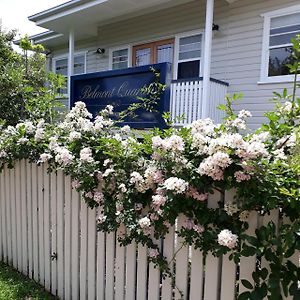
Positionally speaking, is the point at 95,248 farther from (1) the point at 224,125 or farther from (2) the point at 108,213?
(1) the point at 224,125

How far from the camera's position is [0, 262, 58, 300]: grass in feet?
9.95

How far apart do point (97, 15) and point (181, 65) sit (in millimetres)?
2497

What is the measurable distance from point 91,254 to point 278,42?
567 cm

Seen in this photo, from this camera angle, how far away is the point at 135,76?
22.2ft

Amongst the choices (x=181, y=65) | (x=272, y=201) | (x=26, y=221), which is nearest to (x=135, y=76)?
(x=181, y=65)

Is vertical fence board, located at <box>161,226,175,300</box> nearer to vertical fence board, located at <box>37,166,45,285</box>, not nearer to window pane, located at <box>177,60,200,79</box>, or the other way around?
vertical fence board, located at <box>37,166,45,285</box>

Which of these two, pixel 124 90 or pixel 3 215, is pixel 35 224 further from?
pixel 124 90

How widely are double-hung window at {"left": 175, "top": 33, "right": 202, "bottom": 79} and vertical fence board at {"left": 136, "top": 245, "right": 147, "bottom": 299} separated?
6103 mm

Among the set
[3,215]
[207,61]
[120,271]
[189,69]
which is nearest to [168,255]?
[120,271]

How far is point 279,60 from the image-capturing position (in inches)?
257

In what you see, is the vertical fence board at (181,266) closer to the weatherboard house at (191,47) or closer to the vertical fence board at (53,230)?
the vertical fence board at (53,230)

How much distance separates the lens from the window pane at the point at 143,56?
884 centimetres

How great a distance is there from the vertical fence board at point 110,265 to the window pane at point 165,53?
21.4ft

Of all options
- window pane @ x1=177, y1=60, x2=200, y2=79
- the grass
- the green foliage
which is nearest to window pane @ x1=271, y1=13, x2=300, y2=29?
window pane @ x1=177, y1=60, x2=200, y2=79
